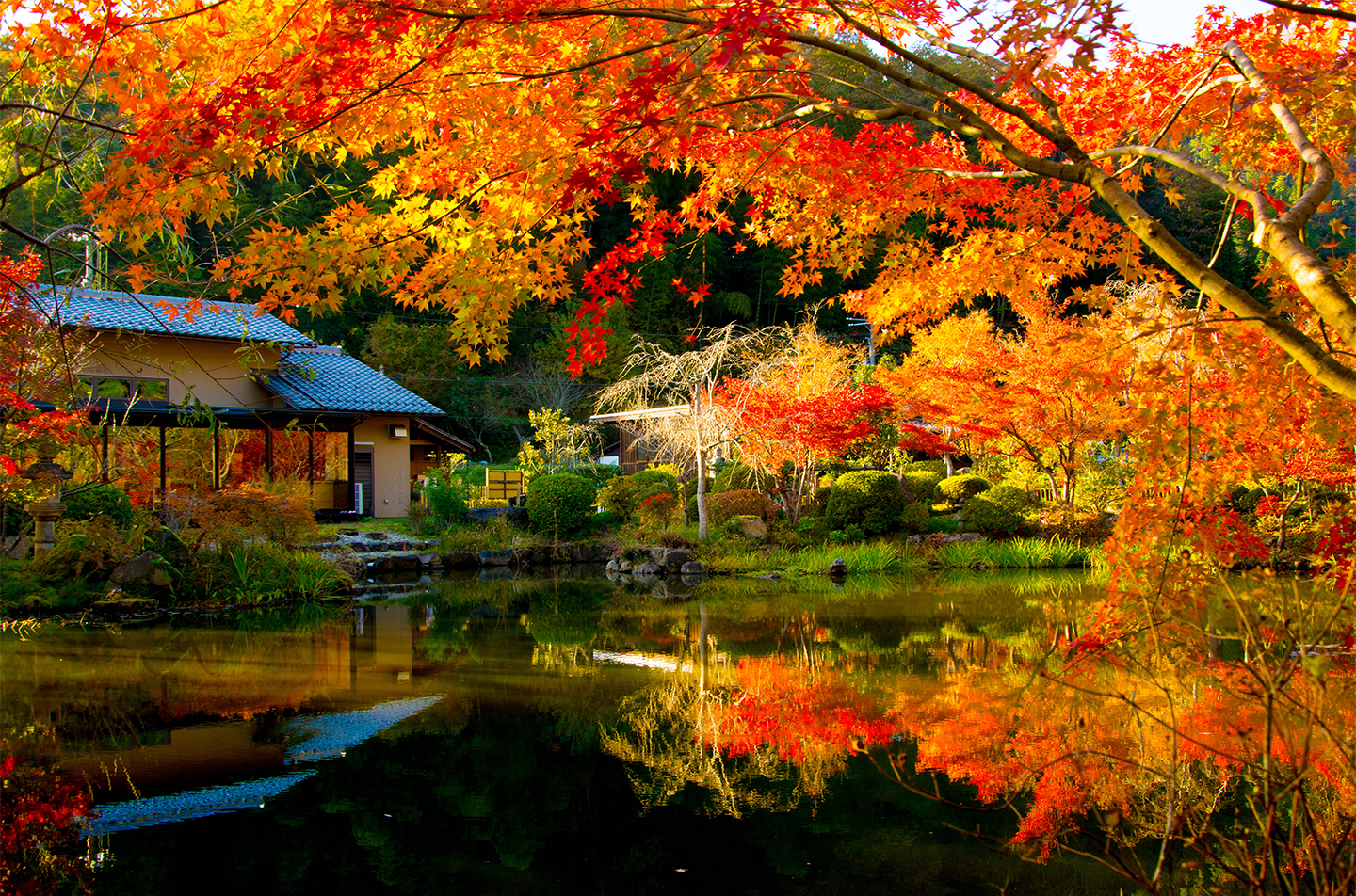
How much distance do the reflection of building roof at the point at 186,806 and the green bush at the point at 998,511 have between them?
12.6 metres

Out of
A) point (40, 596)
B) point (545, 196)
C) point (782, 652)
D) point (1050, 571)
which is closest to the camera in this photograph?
point (545, 196)

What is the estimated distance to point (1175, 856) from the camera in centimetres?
Answer: 355

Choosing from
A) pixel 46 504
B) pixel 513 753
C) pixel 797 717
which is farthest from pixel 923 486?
pixel 513 753

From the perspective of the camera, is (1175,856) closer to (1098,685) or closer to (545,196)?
(1098,685)

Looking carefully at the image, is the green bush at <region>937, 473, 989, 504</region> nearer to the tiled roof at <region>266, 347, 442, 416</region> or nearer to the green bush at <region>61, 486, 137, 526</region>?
the tiled roof at <region>266, 347, 442, 416</region>

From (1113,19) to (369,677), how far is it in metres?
6.16

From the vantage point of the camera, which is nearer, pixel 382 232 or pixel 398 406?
pixel 382 232

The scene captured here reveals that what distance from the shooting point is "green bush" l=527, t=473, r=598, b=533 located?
16.7 meters

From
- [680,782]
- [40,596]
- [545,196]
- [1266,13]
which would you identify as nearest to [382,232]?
[545,196]

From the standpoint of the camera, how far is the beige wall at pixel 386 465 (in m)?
19.3

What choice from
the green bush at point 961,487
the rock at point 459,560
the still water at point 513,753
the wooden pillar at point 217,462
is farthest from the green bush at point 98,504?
the green bush at point 961,487

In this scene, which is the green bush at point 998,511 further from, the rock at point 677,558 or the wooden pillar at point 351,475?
the wooden pillar at point 351,475

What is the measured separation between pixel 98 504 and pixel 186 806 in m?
7.24

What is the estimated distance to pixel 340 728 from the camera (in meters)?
5.50
